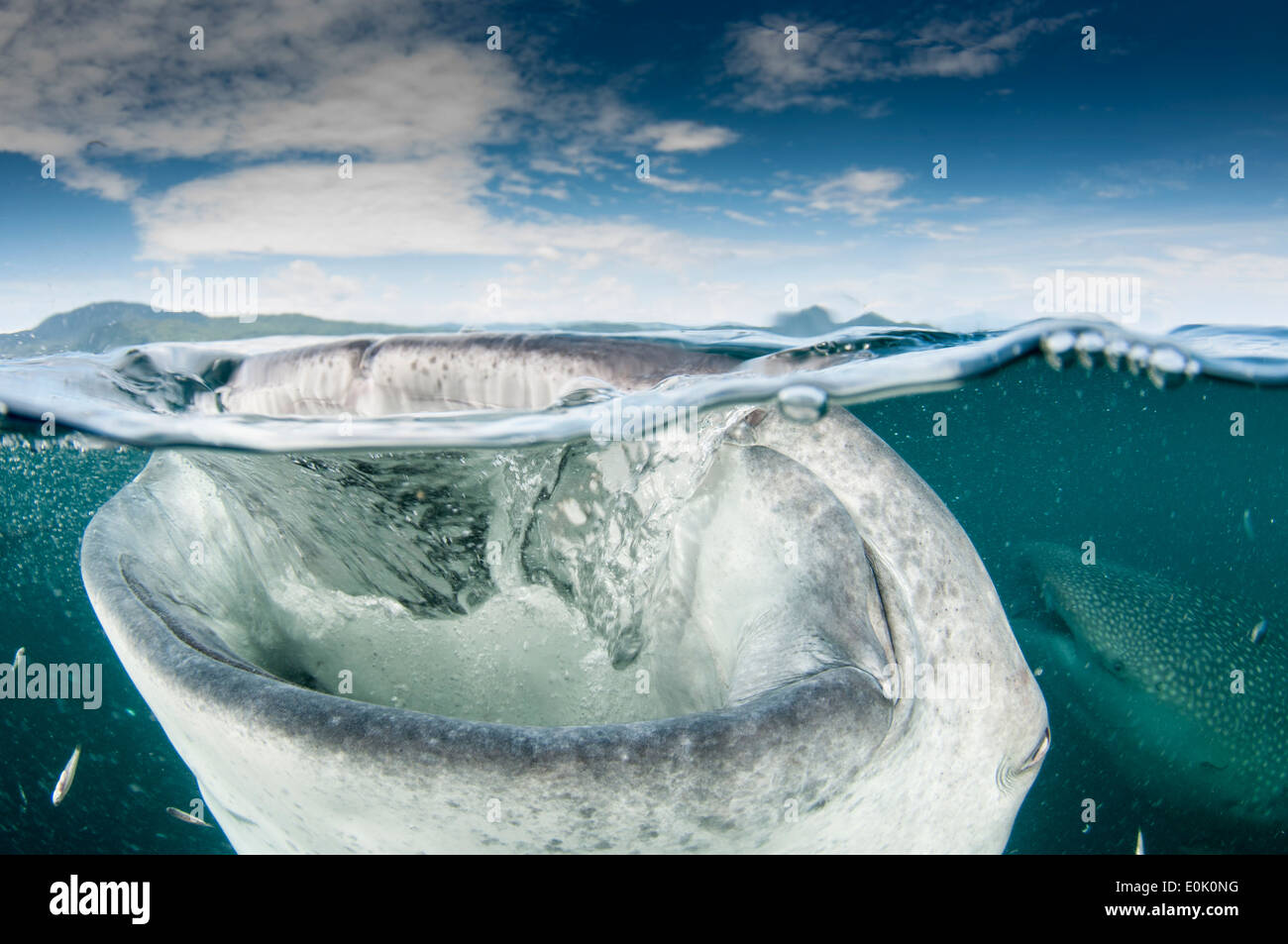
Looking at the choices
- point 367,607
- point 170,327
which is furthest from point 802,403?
point 170,327

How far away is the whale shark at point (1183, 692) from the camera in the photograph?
257 inches

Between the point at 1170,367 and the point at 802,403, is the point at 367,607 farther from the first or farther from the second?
the point at 1170,367

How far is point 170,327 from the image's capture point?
13.5 feet

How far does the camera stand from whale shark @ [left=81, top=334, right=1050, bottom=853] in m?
1.15

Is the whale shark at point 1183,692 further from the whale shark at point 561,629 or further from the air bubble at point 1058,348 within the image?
the whale shark at point 561,629

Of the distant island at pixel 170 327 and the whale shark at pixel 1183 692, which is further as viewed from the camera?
the whale shark at pixel 1183 692

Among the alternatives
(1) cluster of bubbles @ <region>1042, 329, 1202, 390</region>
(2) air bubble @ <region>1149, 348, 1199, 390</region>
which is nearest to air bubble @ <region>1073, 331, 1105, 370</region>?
(1) cluster of bubbles @ <region>1042, 329, 1202, 390</region>

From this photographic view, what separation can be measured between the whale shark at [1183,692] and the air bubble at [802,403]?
614cm

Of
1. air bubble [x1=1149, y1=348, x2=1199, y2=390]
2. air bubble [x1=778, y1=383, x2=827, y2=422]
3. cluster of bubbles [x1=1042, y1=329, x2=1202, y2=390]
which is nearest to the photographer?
air bubble [x1=778, y1=383, x2=827, y2=422]

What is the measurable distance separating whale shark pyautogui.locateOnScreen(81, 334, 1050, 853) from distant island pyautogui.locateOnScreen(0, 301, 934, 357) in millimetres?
679

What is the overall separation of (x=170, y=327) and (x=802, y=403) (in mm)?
3804

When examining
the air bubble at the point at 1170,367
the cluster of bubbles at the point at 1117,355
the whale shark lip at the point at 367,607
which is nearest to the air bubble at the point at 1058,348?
the cluster of bubbles at the point at 1117,355

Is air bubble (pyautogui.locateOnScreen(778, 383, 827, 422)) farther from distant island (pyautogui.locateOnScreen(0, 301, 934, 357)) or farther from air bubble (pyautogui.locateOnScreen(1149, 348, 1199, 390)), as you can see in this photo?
air bubble (pyautogui.locateOnScreen(1149, 348, 1199, 390))
